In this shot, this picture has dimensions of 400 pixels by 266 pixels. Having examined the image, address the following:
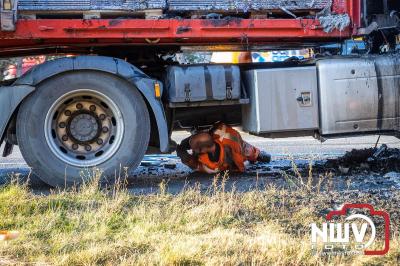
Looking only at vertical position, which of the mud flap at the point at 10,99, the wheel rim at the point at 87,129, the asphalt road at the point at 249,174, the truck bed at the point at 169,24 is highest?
the truck bed at the point at 169,24

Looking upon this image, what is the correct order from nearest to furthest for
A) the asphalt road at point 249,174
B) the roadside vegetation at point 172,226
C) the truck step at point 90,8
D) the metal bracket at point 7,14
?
the roadside vegetation at point 172,226, the metal bracket at point 7,14, the truck step at point 90,8, the asphalt road at point 249,174

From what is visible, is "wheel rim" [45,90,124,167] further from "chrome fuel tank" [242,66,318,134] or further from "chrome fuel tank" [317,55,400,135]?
"chrome fuel tank" [317,55,400,135]

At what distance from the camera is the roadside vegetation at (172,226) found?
4.00 m

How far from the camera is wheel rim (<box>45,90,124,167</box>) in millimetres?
Answer: 6703

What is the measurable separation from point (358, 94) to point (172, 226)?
3.20 m

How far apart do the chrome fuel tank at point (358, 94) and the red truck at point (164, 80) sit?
11 mm

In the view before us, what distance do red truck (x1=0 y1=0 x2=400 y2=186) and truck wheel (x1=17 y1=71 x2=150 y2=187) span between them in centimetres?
1

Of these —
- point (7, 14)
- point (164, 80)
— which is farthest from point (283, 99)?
point (7, 14)

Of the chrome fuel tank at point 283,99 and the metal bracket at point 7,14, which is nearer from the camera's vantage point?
the metal bracket at point 7,14

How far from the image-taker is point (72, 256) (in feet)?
13.1

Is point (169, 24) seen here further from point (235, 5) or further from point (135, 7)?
point (235, 5)

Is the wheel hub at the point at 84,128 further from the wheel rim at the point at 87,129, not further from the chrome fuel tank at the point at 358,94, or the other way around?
the chrome fuel tank at the point at 358,94

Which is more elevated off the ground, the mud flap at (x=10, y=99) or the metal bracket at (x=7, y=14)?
the metal bracket at (x=7, y=14)

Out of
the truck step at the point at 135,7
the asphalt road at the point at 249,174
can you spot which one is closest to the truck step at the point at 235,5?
the truck step at the point at 135,7
